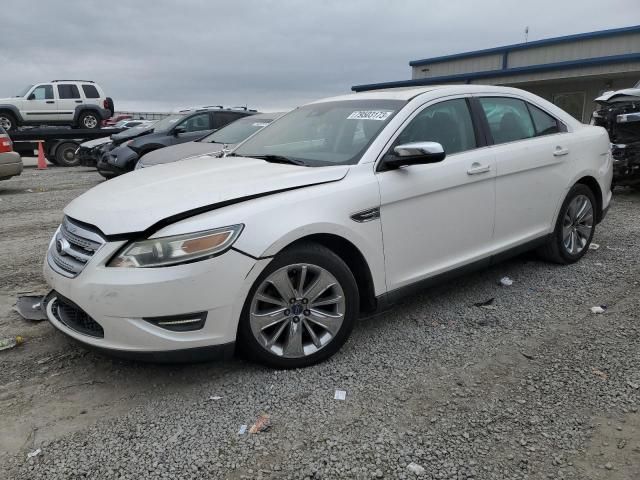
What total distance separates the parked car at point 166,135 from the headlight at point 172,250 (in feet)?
28.5

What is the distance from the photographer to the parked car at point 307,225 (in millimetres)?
2857

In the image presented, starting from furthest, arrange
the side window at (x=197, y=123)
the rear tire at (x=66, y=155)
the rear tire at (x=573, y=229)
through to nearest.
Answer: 1. the rear tire at (x=66, y=155)
2. the side window at (x=197, y=123)
3. the rear tire at (x=573, y=229)

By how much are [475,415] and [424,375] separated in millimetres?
463

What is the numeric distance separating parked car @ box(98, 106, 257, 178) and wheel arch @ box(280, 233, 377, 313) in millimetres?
8362

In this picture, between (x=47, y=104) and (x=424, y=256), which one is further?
(x=47, y=104)

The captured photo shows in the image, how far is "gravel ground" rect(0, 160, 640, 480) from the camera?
2471mm

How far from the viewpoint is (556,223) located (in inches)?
194

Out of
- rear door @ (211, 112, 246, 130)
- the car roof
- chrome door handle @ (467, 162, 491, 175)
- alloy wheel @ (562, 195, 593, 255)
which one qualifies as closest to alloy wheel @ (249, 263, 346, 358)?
chrome door handle @ (467, 162, 491, 175)

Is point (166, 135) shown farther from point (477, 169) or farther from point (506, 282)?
point (477, 169)

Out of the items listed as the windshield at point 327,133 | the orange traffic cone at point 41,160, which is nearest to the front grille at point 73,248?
the windshield at point 327,133

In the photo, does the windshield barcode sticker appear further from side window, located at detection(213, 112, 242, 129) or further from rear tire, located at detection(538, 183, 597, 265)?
side window, located at detection(213, 112, 242, 129)

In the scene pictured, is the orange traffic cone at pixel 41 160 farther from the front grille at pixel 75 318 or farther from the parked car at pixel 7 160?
the front grille at pixel 75 318

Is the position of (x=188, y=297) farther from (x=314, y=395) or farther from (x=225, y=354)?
(x=314, y=395)

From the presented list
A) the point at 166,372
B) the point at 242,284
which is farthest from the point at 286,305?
the point at 166,372
